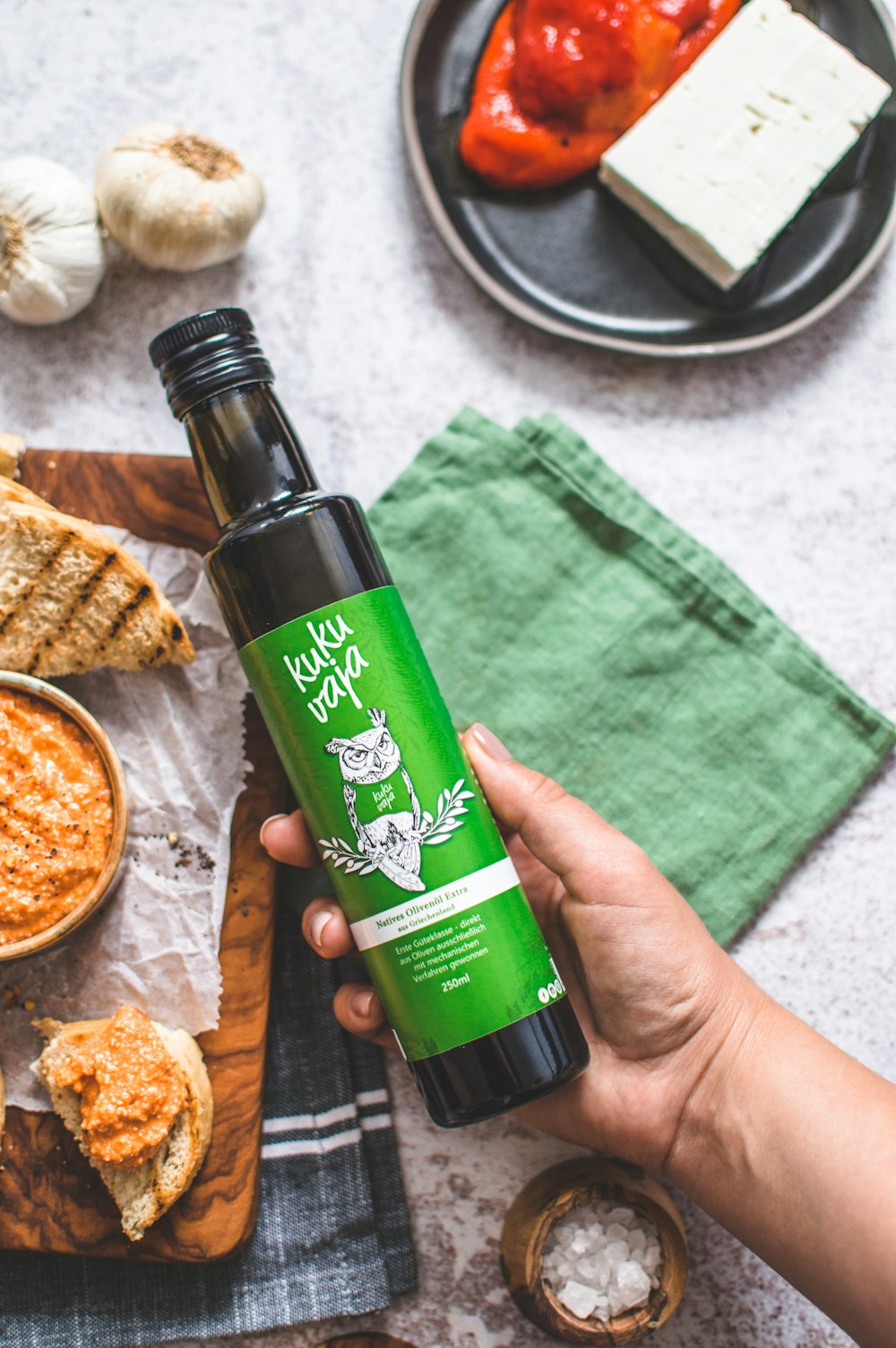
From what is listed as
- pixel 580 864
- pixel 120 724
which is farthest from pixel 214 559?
pixel 580 864

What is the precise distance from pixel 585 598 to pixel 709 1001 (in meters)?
0.78

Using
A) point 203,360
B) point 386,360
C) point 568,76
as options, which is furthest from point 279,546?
point 568,76

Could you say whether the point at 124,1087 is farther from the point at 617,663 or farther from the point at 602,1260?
the point at 617,663

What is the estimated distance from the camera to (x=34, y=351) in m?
2.08

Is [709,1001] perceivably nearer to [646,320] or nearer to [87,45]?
[646,320]

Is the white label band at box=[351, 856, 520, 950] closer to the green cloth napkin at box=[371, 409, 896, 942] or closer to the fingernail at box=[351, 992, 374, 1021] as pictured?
the fingernail at box=[351, 992, 374, 1021]

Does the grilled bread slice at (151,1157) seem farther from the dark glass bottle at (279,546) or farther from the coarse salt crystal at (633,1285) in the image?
the coarse salt crystal at (633,1285)

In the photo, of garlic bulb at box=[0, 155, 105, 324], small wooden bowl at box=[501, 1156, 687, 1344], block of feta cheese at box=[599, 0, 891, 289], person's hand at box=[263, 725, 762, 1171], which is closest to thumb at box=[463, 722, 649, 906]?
person's hand at box=[263, 725, 762, 1171]

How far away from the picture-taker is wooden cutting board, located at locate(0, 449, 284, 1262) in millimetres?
1812

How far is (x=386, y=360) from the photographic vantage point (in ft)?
6.94

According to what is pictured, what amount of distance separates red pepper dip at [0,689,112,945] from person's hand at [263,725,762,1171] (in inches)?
12.1

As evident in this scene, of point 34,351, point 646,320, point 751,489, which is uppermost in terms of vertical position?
point 646,320

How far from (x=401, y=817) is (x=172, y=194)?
128cm

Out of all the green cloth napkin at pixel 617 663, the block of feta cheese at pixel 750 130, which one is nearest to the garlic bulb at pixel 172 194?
the green cloth napkin at pixel 617 663
